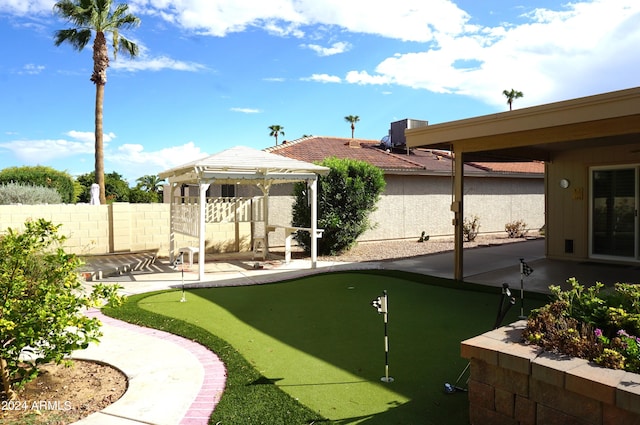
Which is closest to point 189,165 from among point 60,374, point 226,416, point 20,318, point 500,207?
point 60,374

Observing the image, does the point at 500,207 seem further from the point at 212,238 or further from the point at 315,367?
the point at 315,367

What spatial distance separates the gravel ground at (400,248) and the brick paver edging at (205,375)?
23.2ft

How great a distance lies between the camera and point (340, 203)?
13.3m

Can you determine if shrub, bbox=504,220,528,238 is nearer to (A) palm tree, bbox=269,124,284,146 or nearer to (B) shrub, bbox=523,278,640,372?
(B) shrub, bbox=523,278,640,372

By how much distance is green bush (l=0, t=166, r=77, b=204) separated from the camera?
78.5 feet

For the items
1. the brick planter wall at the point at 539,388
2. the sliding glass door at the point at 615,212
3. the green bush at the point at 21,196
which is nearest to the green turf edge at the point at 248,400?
the brick planter wall at the point at 539,388

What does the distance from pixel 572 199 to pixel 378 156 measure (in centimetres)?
883

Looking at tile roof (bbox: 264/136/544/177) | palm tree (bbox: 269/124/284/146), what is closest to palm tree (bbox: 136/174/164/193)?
palm tree (bbox: 269/124/284/146)

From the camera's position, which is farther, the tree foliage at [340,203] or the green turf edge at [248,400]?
the tree foliage at [340,203]

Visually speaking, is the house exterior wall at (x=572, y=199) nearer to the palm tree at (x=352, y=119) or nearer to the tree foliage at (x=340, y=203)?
the tree foliage at (x=340, y=203)

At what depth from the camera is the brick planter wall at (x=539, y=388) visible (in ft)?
8.39

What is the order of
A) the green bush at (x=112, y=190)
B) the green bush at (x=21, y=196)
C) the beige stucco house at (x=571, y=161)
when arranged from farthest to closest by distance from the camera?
1. the green bush at (x=112, y=190)
2. the green bush at (x=21, y=196)
3. the beige stucco house at (x=571, y=161)

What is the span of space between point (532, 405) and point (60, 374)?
14.2ft

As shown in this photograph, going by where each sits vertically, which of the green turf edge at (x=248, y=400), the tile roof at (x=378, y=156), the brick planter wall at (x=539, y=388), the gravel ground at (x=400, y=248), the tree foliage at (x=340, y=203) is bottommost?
the green turf edge at (x=248, y=400)
